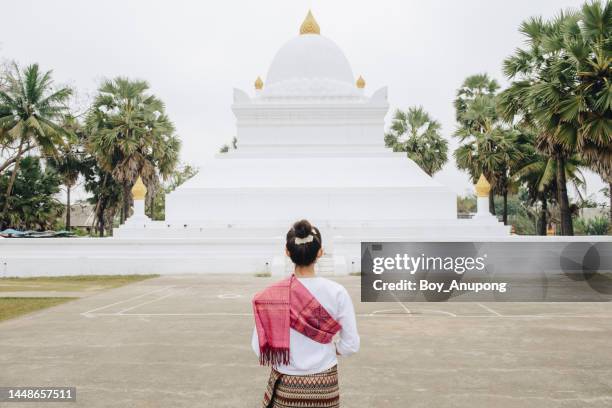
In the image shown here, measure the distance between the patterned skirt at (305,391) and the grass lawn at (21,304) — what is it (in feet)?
30.0

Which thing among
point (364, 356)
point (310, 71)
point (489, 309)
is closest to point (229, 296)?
point (489, 309)

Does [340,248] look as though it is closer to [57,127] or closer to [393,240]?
[393,240]

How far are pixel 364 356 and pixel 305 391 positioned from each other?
419cm

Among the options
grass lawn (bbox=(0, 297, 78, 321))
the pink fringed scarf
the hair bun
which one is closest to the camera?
the pink fringed scarf

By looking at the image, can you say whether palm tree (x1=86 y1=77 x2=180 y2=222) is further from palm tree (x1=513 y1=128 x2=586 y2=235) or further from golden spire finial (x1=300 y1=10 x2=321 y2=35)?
palm tree (x1=513 y1=128 x2=586 y2=235)

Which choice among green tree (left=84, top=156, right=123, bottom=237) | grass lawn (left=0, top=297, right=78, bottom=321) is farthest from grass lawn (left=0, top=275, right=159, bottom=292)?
green tree (left=84, top=156, right=123, bottom=237)

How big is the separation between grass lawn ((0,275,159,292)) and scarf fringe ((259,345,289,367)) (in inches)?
536

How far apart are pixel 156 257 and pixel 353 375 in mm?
14932

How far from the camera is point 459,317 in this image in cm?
1046

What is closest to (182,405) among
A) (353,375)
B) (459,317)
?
(353,375)

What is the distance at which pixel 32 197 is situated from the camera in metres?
33.3

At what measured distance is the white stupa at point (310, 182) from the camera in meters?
21.4

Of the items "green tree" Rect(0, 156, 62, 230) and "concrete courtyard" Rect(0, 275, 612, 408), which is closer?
"concrete courtyard" Rect(0, 275, 612, 408)

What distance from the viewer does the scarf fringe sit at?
327cm
